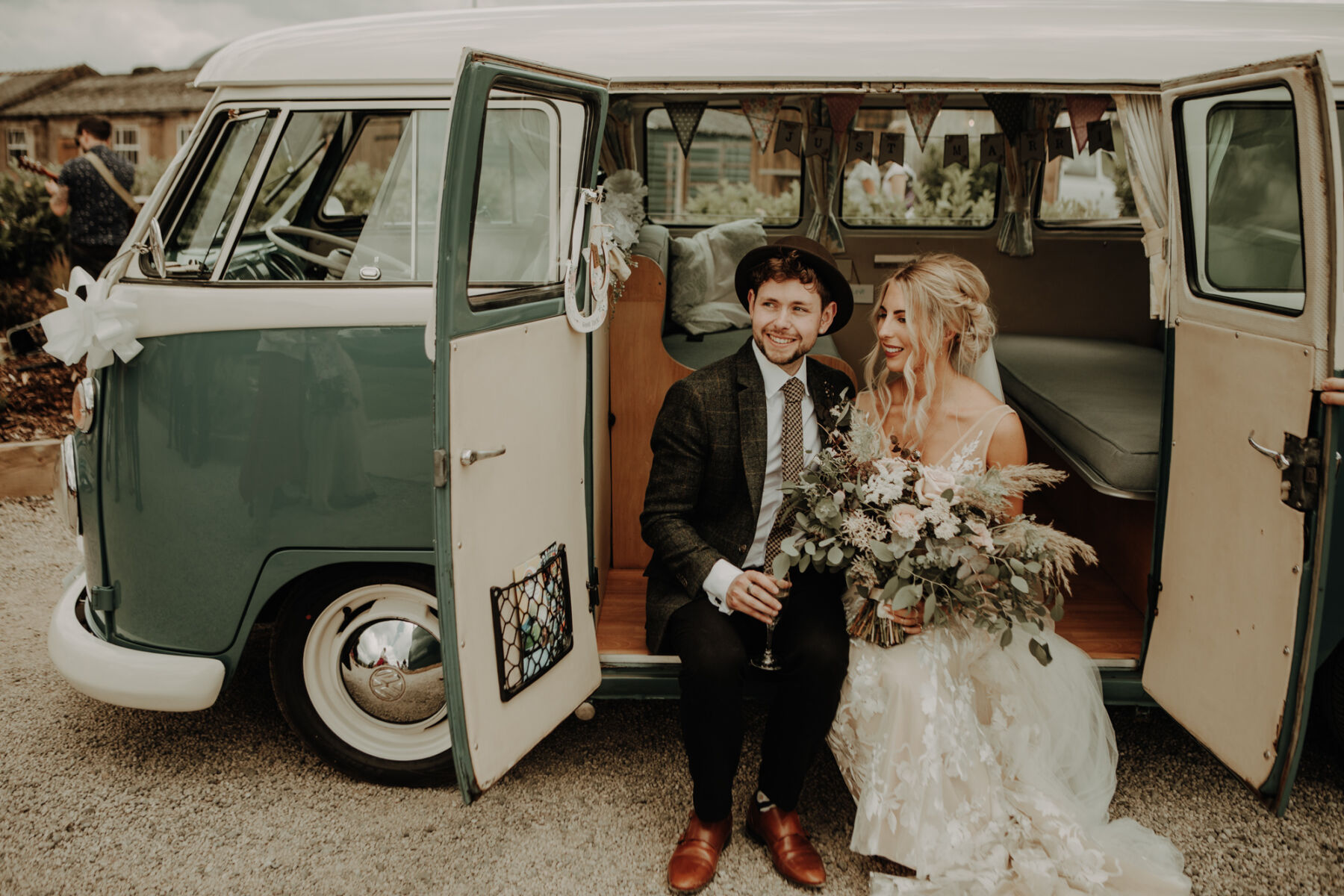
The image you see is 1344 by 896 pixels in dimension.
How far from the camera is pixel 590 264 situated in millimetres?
2766

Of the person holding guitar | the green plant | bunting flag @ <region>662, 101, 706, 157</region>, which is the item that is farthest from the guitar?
bunting flag @ <region>662, 101, 706, 157</region>

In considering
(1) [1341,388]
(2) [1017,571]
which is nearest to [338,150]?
(2) [1017,571]

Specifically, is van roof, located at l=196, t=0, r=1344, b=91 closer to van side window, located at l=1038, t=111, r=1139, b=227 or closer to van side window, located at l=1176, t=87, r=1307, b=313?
van side window, located at l=1176, t=87, r=1307, b=313

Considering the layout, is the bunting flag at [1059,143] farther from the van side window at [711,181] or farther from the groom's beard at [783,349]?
the groom's beard at [783,349]

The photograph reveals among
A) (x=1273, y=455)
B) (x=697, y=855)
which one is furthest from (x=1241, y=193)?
(x=697, y=855)

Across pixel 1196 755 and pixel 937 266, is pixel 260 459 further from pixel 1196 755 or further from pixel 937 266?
pixel 1196 755

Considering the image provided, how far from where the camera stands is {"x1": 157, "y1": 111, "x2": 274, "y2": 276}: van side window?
2801 millimetres

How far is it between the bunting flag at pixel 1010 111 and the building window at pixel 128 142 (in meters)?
17.8

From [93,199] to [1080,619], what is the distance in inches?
280

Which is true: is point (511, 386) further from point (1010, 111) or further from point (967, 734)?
point (1010, 111)

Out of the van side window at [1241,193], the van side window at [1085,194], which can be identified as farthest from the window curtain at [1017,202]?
the van side window at [1241,193]

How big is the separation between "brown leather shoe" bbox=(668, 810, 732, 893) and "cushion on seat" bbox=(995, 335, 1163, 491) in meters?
1.68

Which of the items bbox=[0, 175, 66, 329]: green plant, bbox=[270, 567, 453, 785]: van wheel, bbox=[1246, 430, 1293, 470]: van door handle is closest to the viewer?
bbox=[1246, 430, 1293, 470]: van door handle

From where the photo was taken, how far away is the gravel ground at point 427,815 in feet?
8.44
